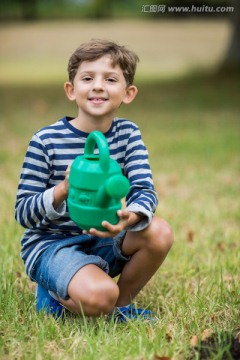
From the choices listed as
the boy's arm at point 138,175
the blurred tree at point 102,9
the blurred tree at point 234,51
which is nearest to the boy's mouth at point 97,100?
the boy's arm at point 138,175

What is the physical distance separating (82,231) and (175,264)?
0.97 m

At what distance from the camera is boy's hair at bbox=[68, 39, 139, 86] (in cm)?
260

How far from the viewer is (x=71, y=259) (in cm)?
254

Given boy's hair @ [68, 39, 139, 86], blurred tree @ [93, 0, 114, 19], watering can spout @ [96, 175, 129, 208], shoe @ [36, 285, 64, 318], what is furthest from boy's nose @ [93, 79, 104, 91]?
blurred tree @ [93, 0, 114, 19]

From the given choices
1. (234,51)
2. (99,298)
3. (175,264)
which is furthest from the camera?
(234,51)

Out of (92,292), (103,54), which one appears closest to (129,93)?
(103,54)

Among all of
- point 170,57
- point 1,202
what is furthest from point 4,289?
point 170,57

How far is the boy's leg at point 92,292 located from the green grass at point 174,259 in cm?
6

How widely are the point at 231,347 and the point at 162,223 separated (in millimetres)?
631

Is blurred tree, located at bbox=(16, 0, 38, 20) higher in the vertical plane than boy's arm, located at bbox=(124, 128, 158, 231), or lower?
higher

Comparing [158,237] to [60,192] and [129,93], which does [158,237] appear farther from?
[129,93]

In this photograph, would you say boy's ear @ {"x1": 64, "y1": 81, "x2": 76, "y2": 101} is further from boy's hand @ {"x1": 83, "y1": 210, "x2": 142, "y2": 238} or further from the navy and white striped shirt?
boy's hand @ {"x1": 83, "y1": 210, "x2": 142, "y2": 238}

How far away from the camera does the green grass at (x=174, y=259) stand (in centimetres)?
228

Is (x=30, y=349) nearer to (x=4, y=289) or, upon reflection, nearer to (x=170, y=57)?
(x=4, y=289)
